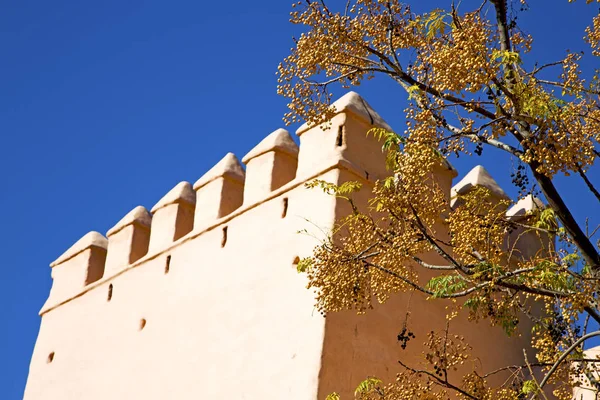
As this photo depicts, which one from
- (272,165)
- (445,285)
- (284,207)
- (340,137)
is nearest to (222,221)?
(272,165)

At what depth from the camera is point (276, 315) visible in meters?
9.05

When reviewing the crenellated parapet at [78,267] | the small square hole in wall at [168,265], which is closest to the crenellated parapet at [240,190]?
the crenellated parapet at [78,267]

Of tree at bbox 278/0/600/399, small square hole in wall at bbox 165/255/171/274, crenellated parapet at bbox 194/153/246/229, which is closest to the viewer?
tree at bbox 278/0/600/399

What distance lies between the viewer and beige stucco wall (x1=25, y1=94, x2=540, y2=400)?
28.7 feet

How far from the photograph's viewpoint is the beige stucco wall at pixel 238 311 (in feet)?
28.7

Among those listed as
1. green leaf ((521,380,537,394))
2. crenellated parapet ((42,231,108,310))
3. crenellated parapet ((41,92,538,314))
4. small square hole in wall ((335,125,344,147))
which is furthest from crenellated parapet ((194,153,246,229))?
green leaf ((521,380,537,394))

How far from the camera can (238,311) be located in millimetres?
9539

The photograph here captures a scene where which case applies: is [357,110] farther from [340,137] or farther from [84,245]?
[84,245]

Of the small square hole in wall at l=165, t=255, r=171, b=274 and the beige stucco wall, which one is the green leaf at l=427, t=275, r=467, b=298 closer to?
the beige stucco wall

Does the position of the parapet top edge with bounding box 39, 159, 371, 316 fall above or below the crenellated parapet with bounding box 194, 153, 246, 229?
below

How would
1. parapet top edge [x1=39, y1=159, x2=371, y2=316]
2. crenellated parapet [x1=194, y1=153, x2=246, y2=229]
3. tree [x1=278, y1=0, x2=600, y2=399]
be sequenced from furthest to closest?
crenellated parapet [x1=194, y1=153, x2=246, y2=229]
parapet top edge [x1=39, y1=159, x2=371, y2=316]
tree [x1=278, y1=0, x2=600, y2=399]

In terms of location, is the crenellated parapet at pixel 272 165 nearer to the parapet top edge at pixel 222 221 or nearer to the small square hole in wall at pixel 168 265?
the parapet top edge at pixel 222 221

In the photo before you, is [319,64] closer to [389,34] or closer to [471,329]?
[389,34]

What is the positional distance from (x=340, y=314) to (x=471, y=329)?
1.64 metres
